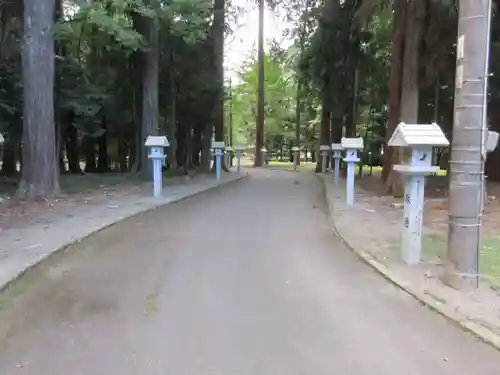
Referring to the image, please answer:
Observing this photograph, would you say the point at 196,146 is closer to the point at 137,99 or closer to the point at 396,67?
the point at 137,99

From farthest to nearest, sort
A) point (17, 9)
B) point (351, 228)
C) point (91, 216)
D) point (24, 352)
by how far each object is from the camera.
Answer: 1. point (17, 9)
2. point (91, 216)
3. point (351, 228)
4. point (24, 352)

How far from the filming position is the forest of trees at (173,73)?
44.2 ft

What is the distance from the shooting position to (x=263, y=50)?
1336 inches

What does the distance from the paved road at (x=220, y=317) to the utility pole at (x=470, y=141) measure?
2.44ft

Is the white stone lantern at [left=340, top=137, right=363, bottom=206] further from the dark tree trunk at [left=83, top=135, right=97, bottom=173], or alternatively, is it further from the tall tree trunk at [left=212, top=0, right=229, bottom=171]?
the dark tree trunk at [left=83, top=135, right=97, bottom=173]

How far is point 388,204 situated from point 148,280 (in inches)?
310

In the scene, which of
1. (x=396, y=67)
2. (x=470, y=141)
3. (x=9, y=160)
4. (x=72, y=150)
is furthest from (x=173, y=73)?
(x=470, y=141)

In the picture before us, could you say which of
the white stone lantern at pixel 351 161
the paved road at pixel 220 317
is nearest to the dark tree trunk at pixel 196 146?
the white stone lantern at pixel 351 161

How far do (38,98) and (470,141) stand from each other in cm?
1021

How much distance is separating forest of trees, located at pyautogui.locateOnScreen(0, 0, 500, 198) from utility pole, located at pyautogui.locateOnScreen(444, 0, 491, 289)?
644 cm

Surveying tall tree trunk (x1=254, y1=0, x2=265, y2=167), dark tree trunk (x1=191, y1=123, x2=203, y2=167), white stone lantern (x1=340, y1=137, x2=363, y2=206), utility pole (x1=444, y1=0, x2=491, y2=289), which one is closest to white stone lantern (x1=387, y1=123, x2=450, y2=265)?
utility pole (x1=444, y1=0, x2=491, y2=289)

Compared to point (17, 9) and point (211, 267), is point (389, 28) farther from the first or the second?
point (211, 267)

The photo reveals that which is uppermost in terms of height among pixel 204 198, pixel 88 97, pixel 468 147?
pixel 88 97

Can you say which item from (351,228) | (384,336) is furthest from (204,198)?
(384,336)
